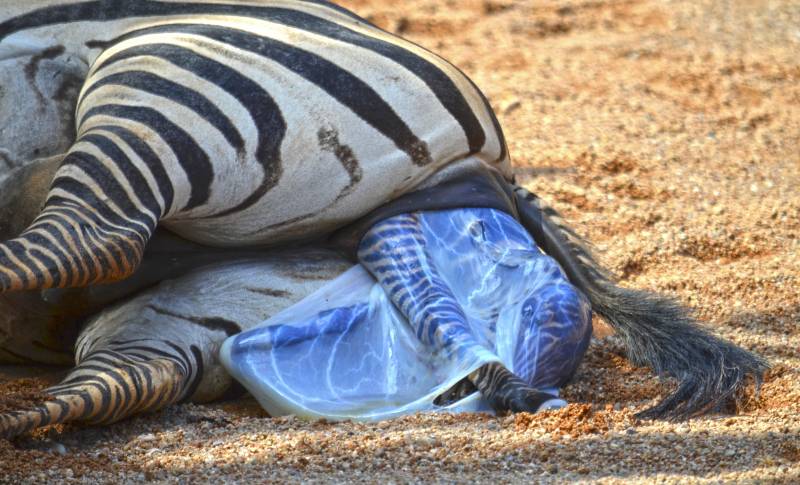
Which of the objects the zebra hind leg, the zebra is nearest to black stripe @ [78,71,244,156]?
the zebra

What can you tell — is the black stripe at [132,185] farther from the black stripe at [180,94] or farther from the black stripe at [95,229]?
the black stripe at [180,94]

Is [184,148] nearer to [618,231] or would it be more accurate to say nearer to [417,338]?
[417,338]

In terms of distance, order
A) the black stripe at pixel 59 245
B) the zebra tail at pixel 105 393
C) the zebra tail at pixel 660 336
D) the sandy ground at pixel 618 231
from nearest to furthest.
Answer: the sandy ground at pixel 618 231 → the zebra tail at pixel 105 393 → the black stripe at pixel 59 245 → the zebra tail at pixel 660 336

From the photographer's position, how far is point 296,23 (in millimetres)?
3537

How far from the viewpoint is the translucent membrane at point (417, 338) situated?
318cm

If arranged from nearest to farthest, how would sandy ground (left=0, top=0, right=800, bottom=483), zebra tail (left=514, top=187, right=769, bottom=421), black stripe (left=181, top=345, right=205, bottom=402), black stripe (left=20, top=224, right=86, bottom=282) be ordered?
sandy ground (left=0, top=0, right=800, bottom=483) → black stripe (left=20, top=224, right=86, bottom=282) → zebra tail (left=514, top=187, right=769, bottom=421) → black stripe (left=181, top=345, right=205, bottom=402)

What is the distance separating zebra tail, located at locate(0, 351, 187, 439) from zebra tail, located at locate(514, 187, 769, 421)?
116 cm

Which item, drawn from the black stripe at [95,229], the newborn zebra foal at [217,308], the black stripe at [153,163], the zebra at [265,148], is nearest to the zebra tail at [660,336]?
the zebra at [265,148]

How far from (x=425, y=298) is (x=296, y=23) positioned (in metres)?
0.88

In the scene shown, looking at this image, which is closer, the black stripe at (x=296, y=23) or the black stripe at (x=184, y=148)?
the black stripe at (x=184, y=148)

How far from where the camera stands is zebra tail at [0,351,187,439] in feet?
9.37

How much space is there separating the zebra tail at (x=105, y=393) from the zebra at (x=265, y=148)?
22 cm

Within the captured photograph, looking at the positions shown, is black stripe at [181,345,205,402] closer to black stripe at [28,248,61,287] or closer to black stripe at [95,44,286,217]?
black stripe at [95,44,286,217]

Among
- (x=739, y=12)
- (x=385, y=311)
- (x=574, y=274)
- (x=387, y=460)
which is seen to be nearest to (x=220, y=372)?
(x=385, y=311)
